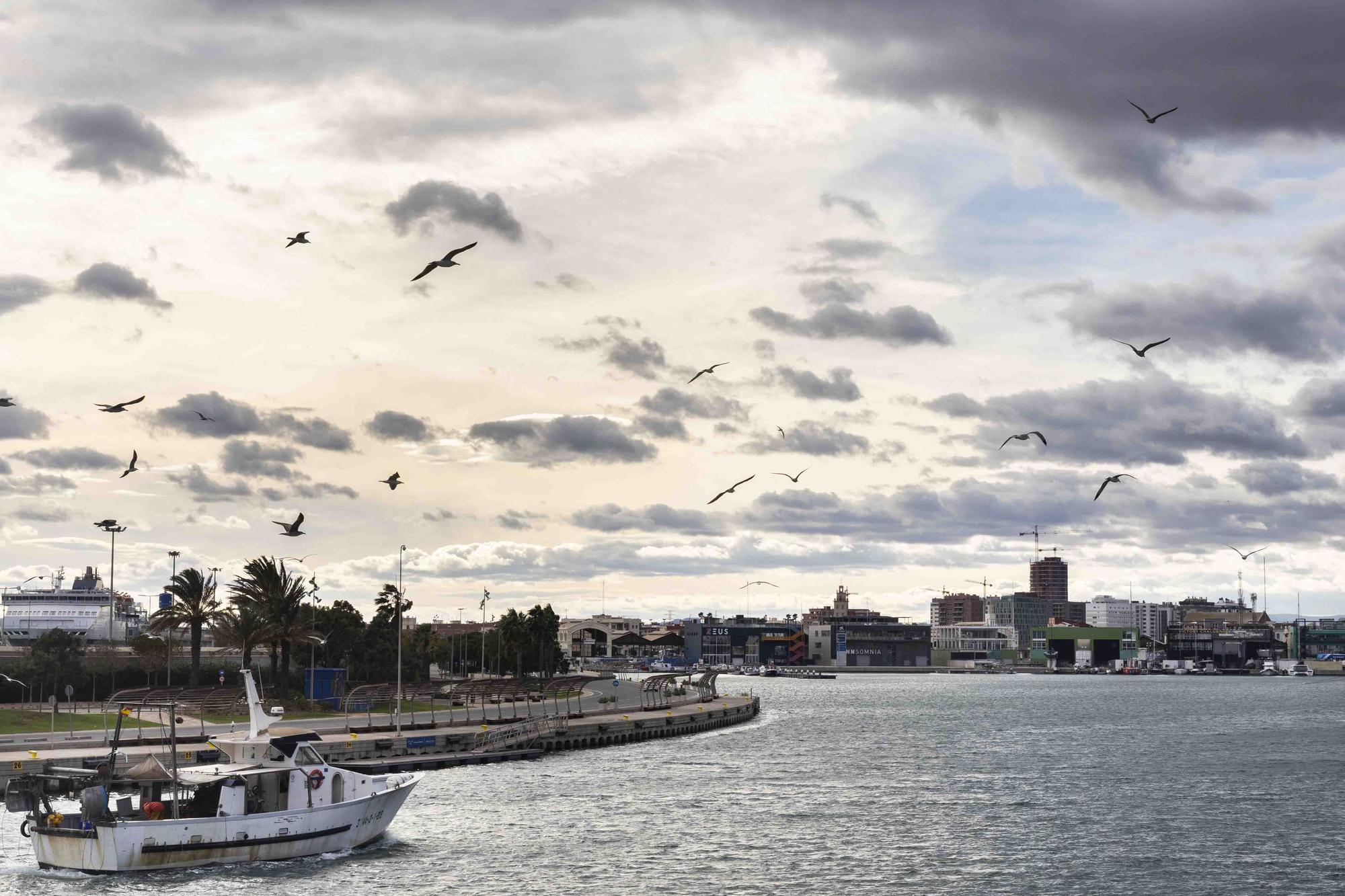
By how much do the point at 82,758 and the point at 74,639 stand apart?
6071cm

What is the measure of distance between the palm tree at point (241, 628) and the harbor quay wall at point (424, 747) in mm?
19778

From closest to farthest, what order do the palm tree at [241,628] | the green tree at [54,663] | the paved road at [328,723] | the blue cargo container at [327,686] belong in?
the paved road at [328,723]
the palm tree at [241,628]
the blue cargo container at [327,686]
the green tree at [54,663]

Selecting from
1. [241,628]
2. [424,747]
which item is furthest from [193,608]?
[424,747]

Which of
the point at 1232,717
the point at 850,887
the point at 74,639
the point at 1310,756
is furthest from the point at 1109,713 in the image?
the point at 850,887

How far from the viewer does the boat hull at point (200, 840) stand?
5694cm

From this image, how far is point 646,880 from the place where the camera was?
60.0 metres

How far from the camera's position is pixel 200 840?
58531mm

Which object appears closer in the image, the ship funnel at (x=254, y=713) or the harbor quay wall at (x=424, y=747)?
the ship funnel at (x=254, y=713)

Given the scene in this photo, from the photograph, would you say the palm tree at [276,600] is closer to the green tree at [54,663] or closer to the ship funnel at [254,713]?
the green tree at [54,663]

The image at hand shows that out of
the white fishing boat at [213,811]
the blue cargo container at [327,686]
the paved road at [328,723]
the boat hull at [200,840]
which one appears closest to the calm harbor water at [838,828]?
the boat hull at [200,840]

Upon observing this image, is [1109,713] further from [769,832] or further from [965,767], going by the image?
[769,832]

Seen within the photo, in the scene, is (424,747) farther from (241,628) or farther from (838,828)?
(838,828)

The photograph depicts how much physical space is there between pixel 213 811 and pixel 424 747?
41.0 meters

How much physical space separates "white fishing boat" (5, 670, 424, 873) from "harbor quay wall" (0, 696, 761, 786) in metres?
2.02
